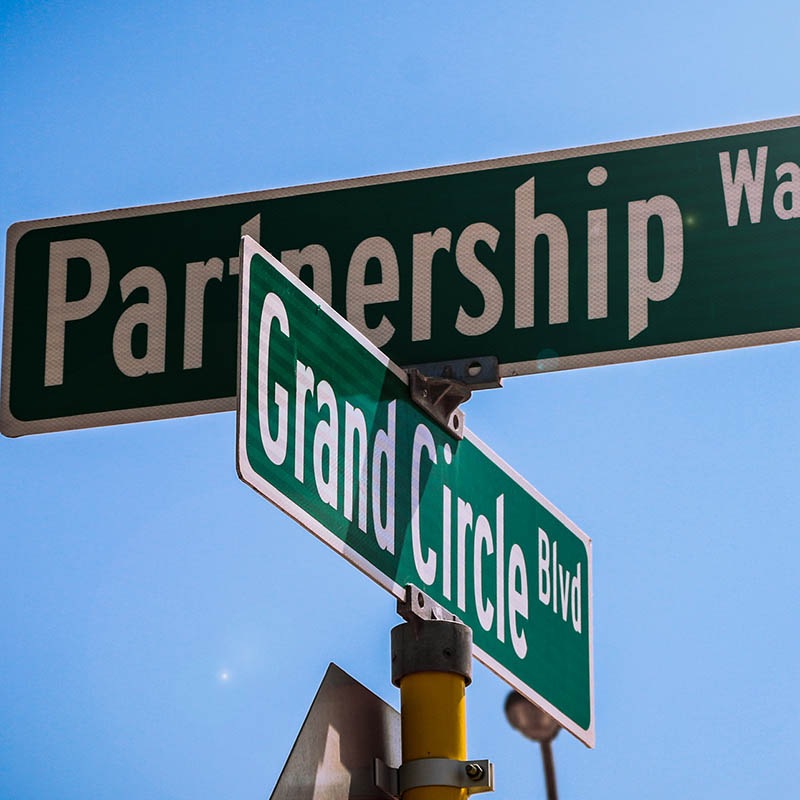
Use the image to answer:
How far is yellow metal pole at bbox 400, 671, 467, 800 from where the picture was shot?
2.51m

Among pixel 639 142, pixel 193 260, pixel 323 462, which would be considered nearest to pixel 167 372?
pixel 193 260

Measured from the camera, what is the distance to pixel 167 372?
3021mm

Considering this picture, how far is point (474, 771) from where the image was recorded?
2.49m

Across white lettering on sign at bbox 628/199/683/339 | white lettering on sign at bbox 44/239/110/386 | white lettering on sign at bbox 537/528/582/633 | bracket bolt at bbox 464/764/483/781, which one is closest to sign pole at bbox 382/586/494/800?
bracket bolt at bbox 464/764/483/781

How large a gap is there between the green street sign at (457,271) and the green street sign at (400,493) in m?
0.26

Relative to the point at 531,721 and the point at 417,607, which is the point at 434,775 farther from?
the point at 531,721

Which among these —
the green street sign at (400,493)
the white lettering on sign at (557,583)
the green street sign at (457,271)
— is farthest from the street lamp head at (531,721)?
the green street sign at (457,271)

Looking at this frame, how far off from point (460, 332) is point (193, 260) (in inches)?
21.8

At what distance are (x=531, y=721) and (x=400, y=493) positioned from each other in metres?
0.84

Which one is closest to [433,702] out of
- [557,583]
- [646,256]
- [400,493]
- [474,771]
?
[474,771]

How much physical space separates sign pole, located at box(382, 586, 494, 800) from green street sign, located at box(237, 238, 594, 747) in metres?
0.07

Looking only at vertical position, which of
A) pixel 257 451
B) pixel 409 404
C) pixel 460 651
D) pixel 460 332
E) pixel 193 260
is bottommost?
pixel 460 651

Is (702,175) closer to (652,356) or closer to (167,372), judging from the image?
(652,356)

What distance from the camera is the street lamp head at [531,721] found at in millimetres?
3201
